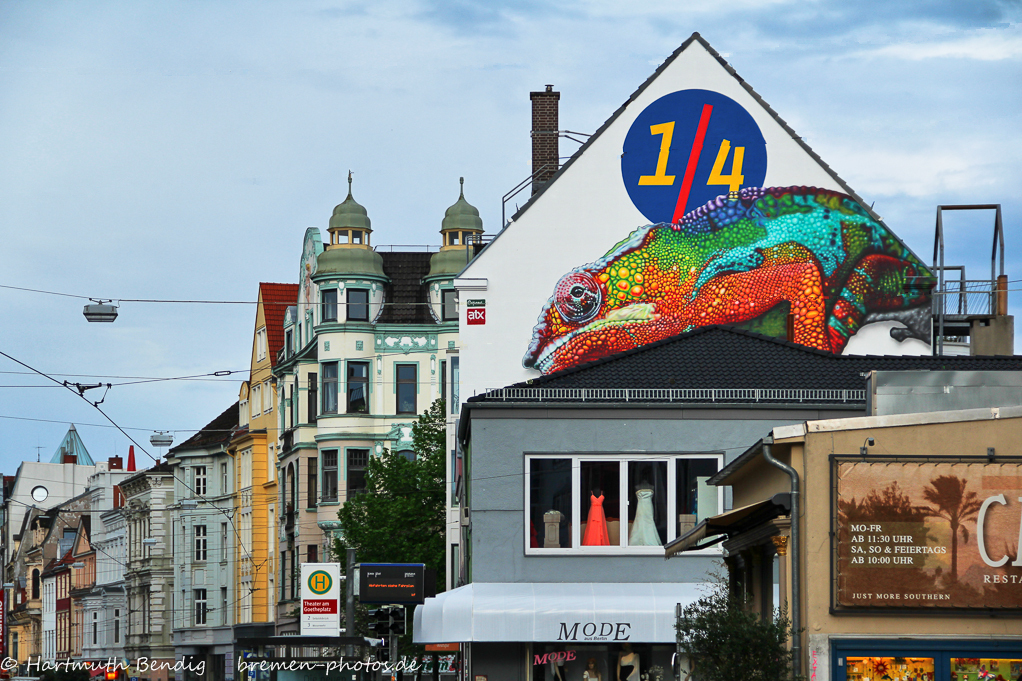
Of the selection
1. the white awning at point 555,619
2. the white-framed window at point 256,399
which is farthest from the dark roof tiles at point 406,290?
the white awning at point 555,619

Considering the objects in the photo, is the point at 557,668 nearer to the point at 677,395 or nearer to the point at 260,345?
the point at 677,395

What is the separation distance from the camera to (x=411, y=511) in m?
44.4

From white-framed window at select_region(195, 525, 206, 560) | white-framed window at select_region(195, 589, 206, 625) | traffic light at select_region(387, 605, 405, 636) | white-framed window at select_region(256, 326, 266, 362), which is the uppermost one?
white-framed window at select_region(256, 326, 266, 362)

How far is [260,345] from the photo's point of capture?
71250 mm

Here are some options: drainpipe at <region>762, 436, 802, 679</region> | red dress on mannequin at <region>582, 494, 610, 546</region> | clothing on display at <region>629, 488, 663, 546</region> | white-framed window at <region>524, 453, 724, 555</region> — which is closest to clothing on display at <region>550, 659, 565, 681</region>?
white-framed window at <region>524, 453, 724, 555</region>

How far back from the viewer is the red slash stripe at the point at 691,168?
3588 cm

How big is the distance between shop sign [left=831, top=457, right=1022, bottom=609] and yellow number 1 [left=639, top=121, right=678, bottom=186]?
19449mm

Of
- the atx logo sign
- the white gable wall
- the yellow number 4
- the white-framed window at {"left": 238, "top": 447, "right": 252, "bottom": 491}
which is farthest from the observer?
the white-framed window at {"left": 238, "top": 447, "right": 252, "bottom": 491}

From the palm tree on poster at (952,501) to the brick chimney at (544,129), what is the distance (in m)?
26.2

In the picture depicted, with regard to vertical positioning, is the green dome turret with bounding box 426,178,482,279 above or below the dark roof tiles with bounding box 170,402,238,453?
above

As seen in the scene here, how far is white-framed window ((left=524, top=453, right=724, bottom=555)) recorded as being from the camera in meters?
27.3

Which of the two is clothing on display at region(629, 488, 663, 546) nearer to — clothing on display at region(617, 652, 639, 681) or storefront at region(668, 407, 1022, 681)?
clothing on display at region(617, 652, 639, 681)

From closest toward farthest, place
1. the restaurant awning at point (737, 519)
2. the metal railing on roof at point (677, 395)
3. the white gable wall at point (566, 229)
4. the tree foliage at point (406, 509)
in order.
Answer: the restaurant awning at point (737, 519) < the metal railing on roof at point (677, 395) < the white gable wall at point (566, 229) < the tree foliage at point (406, 509)

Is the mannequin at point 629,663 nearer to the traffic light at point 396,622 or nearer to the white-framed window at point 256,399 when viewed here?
the traffic light at point 396,622
